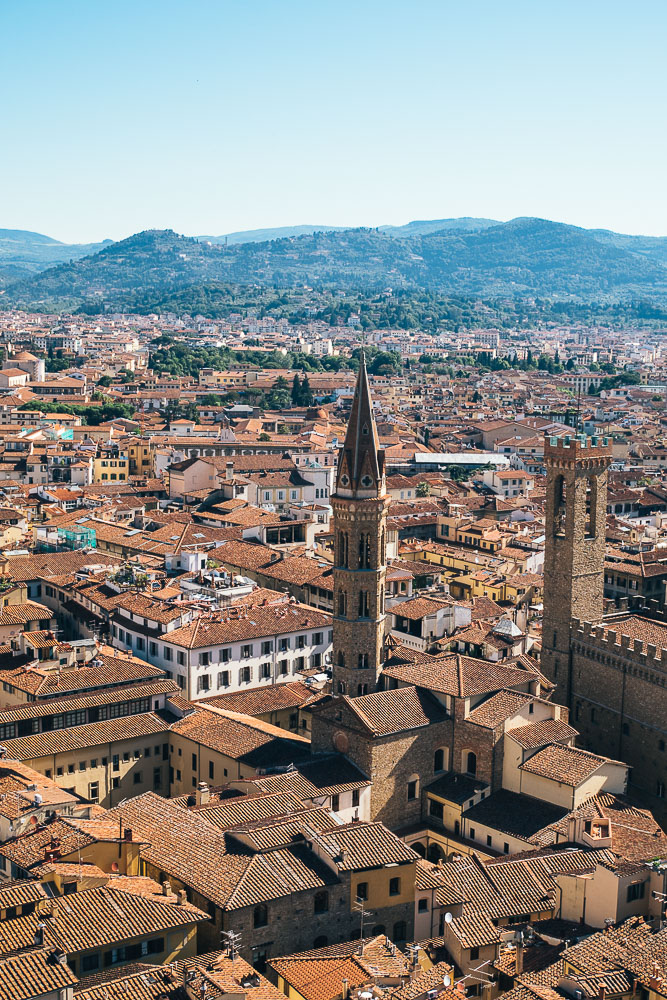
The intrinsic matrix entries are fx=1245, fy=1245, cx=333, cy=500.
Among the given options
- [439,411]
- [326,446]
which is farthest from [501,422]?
[326,446]

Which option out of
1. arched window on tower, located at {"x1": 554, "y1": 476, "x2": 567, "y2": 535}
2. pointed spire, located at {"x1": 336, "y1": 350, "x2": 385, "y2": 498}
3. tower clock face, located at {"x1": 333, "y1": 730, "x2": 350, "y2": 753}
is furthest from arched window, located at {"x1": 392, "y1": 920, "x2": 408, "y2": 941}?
arched window on tower, located at {"x1": 554, "y1": 476, "x2": 567, "y2": 535}

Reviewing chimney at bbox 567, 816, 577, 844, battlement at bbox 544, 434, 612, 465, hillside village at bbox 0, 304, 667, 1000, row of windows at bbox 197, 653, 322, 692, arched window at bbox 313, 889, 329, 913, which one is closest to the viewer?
hillside village at bbox 0, 304, 667, 1000

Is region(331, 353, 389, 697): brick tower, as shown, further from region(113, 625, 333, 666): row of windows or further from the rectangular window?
the rectangular window

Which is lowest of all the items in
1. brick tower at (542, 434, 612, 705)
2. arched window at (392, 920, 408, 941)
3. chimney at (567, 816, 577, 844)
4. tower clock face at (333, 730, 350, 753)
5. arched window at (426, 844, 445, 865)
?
arched window at (426, 844, 445, 865)

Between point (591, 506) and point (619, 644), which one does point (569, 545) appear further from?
point (619, 644)

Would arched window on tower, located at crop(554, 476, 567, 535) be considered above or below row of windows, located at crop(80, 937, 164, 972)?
above

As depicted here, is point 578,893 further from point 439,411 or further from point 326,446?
point 439,411

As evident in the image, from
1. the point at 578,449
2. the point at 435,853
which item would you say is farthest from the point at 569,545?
the point at 435,853
